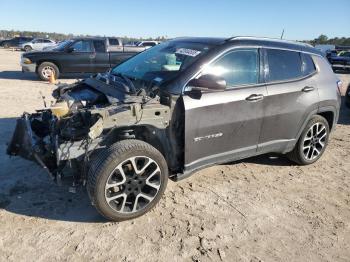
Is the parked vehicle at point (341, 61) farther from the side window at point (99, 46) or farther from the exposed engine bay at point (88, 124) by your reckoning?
the exposed engine bay at point (88, 124)

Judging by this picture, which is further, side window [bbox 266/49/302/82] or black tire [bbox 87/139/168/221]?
side window [bbox 266/49/302/82]

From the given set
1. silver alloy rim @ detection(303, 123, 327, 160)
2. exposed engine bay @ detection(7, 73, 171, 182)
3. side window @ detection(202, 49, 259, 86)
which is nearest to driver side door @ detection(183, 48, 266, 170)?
side window @ detection(202, 49, 259, 86)

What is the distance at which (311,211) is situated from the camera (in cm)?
420

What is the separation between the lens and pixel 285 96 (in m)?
4.66

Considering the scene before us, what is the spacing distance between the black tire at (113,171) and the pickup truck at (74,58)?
1006 cm

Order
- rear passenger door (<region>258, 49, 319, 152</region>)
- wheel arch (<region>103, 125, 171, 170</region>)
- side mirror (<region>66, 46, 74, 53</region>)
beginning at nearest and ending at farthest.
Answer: wheel arch (<region>103, 125, 171, 170</region>)
rear passenger door (<region>258, 49, 319, 152</region>)
side mirror (<region>66, 46, 74, 53</region>)

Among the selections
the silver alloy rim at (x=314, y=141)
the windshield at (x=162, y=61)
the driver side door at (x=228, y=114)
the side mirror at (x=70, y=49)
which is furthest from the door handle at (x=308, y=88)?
the side mirror at (x=70, y=49)

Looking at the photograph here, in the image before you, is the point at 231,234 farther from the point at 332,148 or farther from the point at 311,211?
the point at 332,148

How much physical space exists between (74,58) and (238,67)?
10.2m

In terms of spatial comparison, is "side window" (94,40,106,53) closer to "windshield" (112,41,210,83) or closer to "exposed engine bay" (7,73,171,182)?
"windshield" (112,41,210,83)

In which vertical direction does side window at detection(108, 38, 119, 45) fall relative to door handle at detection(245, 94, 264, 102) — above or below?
below

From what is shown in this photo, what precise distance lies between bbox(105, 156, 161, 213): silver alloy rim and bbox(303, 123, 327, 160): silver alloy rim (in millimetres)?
2601

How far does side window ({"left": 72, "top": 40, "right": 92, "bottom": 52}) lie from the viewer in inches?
525

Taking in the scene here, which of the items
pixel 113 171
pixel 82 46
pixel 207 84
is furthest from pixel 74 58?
pixel 113 171
